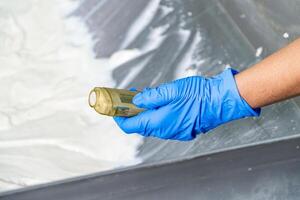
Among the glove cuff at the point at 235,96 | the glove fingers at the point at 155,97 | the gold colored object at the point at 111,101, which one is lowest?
the glove cuff at the point at 235,96

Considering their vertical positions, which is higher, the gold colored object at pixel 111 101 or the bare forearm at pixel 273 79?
the gold colored object at pixel 111 101

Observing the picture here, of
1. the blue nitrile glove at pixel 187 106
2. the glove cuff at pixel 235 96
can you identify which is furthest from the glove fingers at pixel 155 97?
the glove cuff at pixel 235 96

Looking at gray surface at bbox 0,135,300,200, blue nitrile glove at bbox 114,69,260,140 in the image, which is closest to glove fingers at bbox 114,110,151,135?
blue nitrile glove at bbox 114,69,260,140

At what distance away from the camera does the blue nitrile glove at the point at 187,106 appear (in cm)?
89

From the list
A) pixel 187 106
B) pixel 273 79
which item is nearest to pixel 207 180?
pixel 187 106

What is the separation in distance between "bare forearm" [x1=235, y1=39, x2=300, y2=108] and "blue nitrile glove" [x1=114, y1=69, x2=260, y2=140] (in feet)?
0.08

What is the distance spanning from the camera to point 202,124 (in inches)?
37.1

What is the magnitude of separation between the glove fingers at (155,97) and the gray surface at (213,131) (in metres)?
0.20

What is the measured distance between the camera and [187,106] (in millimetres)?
919

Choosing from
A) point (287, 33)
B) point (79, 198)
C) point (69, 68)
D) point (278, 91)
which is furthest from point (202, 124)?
point (69, 68)

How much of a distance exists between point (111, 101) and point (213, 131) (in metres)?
0.45

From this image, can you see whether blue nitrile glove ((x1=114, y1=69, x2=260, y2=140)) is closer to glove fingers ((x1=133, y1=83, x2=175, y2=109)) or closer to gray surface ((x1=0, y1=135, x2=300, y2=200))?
glove fingers ((x1=133, y1=83, x2=175, y2=109))

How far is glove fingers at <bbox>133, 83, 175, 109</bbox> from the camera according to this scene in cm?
89

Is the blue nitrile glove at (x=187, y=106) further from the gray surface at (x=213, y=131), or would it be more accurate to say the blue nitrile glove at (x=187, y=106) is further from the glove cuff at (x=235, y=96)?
the gray surface at (x=213, y=131)
